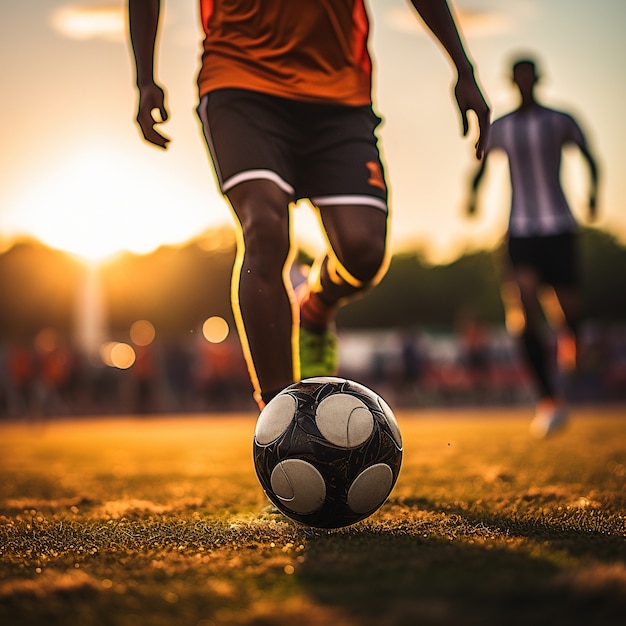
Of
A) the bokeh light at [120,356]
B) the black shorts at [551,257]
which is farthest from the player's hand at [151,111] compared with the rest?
the bokeh light at [120,356]

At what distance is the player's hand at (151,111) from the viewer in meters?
3.21

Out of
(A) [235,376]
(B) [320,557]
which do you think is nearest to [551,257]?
(B) [320,557]

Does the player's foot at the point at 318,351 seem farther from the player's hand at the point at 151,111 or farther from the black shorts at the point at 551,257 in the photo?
the black shorts at the point at 551,257

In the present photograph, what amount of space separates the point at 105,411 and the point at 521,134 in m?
22.6

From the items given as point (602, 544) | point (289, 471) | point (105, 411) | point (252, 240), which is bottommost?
point (105, 411)

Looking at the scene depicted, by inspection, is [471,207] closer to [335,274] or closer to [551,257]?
[551,257]

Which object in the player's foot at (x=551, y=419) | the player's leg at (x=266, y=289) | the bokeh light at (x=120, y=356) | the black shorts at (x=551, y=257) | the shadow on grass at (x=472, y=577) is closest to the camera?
the shadow on grass at (x=472, y=577)

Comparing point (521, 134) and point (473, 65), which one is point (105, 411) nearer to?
point (521, 134)

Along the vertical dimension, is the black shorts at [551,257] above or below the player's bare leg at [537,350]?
above

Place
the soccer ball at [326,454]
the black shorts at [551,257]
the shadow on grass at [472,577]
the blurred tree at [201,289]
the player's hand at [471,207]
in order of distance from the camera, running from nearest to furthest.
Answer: the shadow on grass at [472,577], the soccer ball at [326,454], the black shorts at [551,257], the player's hand at [471,207], the blurred tree at [201,289]

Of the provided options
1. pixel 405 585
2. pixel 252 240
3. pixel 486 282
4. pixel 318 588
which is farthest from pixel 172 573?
pixel 486 282

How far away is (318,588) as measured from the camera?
67.1 inches

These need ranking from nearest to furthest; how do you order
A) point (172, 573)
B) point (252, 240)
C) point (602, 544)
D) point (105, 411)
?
point (172, 573) → point (602, 544) → point (252, 240) → point (105, 411)

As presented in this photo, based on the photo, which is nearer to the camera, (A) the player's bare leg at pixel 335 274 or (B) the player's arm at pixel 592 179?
(A) the player's bare leg at pixel 335 274
